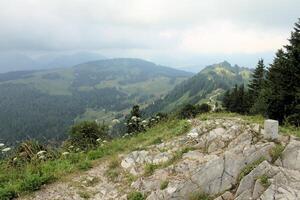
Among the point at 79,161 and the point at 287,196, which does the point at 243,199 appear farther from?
the point at 79,161

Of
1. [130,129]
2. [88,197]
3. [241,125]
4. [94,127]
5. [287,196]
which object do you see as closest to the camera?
[287,196]

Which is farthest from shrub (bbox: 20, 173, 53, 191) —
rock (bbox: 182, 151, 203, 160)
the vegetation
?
the vegetation

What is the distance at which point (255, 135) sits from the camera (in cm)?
1496

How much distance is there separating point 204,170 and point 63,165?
7574 mm

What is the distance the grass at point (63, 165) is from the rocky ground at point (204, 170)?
517mm

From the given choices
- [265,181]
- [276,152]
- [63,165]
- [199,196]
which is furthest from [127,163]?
[265,181]

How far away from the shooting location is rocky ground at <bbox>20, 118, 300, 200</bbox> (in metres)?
11.9

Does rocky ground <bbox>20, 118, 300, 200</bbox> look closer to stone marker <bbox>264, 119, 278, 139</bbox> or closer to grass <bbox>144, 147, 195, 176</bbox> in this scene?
grass <bbox>144, 147, 195, 176</bbox>

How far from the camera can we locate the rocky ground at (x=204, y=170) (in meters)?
11.9

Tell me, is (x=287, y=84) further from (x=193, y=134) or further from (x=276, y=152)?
(x=276, y=152)

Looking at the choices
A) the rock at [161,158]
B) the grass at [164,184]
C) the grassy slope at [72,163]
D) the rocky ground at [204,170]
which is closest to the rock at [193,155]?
the rocky ground at [204,170]

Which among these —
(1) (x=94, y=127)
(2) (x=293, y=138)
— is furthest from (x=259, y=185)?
(1) (x=94, y=127)

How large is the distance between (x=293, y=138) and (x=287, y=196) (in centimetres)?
382

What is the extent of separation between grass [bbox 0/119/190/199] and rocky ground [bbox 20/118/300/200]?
0.52m
